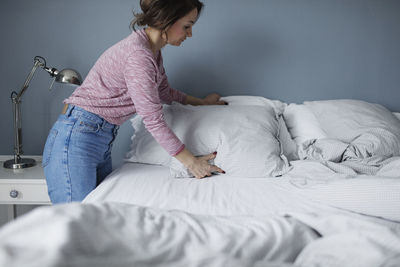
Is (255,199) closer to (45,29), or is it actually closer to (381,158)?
(381,158)

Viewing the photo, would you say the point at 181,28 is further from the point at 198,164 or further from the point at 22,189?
the point at 22,189

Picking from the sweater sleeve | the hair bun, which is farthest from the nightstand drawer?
the hair bun

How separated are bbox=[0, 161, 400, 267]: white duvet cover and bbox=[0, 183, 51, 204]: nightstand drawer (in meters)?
0.55

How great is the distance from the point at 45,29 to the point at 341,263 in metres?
1.88

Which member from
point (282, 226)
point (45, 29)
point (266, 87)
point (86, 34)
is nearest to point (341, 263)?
point (282, 226)

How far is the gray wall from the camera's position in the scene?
183 centimetres

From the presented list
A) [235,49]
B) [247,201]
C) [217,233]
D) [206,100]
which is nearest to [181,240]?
[217,233]

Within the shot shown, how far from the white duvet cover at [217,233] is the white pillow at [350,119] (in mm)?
536

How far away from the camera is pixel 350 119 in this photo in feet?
5.40

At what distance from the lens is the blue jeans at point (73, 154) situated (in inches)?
48.2

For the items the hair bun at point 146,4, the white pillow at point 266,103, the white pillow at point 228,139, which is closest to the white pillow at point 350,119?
the white pillow at point 266,103

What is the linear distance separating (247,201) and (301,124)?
2.52ft

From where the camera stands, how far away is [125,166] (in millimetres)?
1542

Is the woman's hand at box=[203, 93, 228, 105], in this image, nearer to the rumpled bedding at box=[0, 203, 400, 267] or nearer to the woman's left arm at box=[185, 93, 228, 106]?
the woman's left arm at box=[185, 93, 228, 106]
